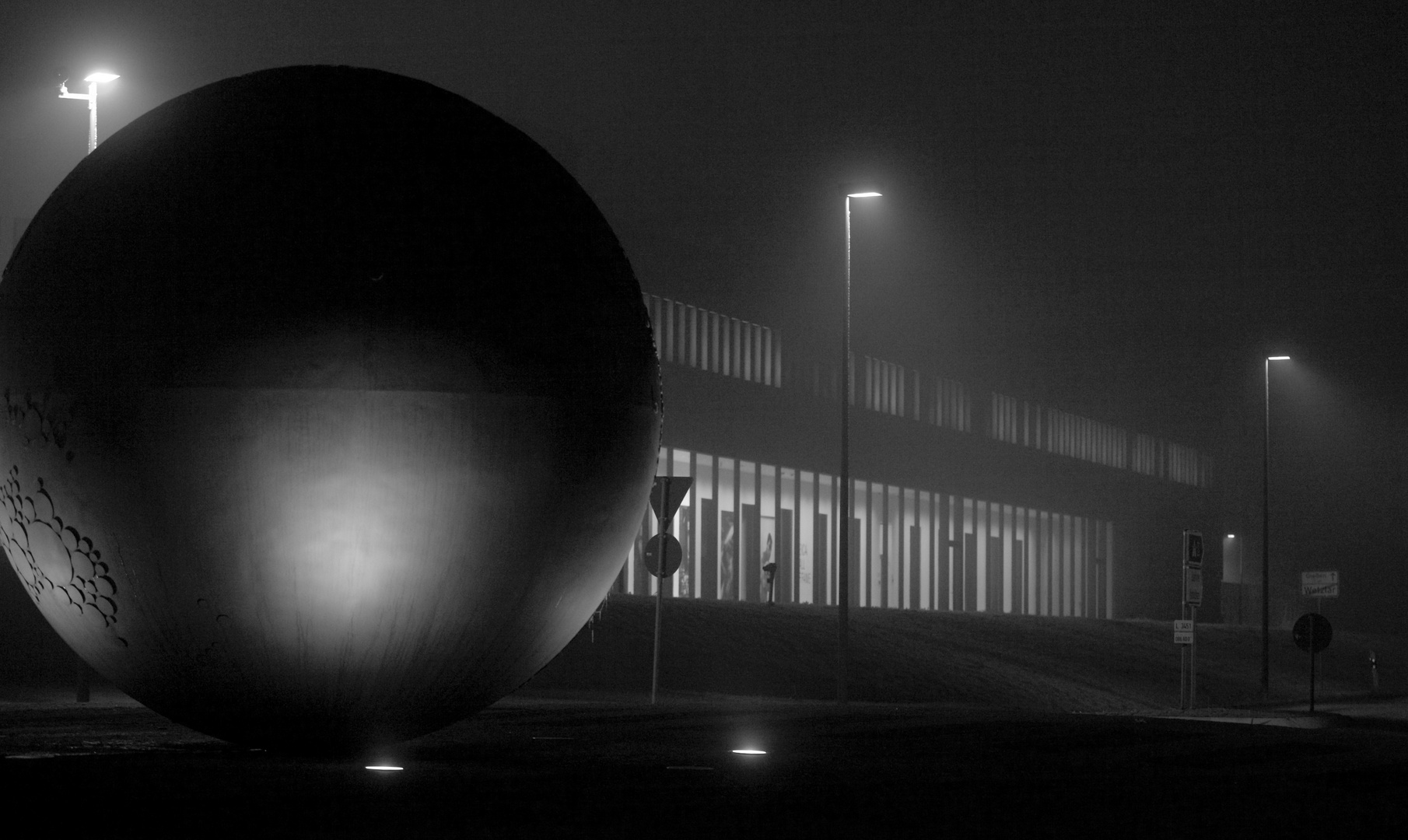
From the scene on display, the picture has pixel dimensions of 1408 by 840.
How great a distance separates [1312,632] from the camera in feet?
102

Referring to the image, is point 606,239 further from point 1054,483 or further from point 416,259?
point 1054,483

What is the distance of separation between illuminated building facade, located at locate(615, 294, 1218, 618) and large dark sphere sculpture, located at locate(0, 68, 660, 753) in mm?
39596

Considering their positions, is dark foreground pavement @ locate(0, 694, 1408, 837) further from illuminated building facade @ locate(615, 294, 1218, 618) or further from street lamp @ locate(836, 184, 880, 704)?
illuminated building facade @ locate(615, 294, 1218, 618)

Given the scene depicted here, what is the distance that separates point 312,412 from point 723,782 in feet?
10.9

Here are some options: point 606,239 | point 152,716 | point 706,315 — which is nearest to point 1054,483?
point 706,315

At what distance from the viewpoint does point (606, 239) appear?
11.8 m

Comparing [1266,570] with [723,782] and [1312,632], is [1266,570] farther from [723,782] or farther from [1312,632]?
[723,782]

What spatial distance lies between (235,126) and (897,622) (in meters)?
34.5

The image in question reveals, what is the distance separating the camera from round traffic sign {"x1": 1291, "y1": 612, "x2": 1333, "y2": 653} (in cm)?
3094

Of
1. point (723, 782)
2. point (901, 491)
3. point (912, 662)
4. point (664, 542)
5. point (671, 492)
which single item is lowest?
point (912, 662)

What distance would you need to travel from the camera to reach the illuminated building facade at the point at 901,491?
2169 inches

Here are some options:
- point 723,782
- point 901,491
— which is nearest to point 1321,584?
point 901,491

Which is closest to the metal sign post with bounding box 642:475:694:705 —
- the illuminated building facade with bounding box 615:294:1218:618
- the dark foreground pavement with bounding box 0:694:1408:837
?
the dark foreground pavement with bounding box 0:694:1408:837

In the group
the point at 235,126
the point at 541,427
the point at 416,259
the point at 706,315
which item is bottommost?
the point at 541,427
